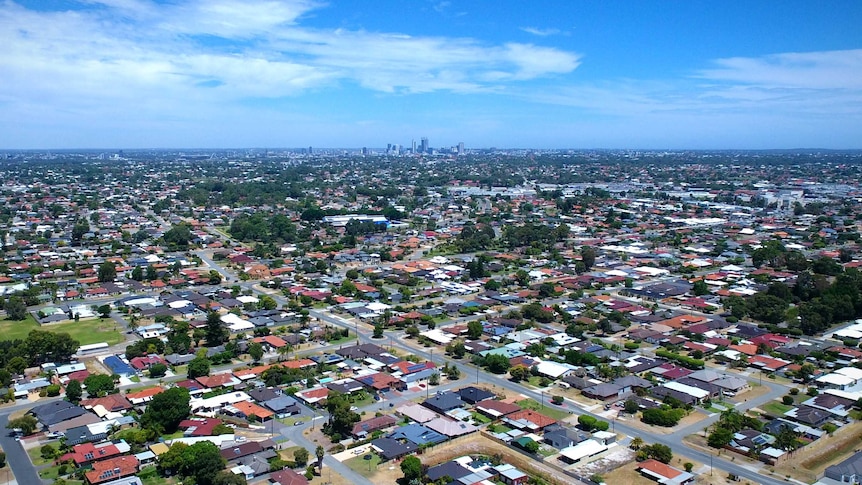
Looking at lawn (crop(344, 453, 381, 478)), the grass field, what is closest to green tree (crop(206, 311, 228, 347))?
the grass field

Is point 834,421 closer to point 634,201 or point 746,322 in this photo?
point 746,322

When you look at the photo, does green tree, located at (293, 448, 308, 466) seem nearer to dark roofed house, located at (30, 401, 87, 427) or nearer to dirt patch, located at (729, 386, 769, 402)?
dark roofed house, located at (30, 401, 87, 427)

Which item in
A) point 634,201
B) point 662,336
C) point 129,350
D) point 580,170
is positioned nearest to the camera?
point 129,350

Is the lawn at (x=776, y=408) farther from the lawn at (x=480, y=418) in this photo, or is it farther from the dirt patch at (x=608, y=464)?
the lawn at (x=480, y=418)

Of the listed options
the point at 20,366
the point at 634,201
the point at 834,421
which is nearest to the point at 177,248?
the point at 20,366

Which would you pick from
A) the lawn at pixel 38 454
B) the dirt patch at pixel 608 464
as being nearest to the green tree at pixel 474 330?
the dirt patch at pixel 608 464
